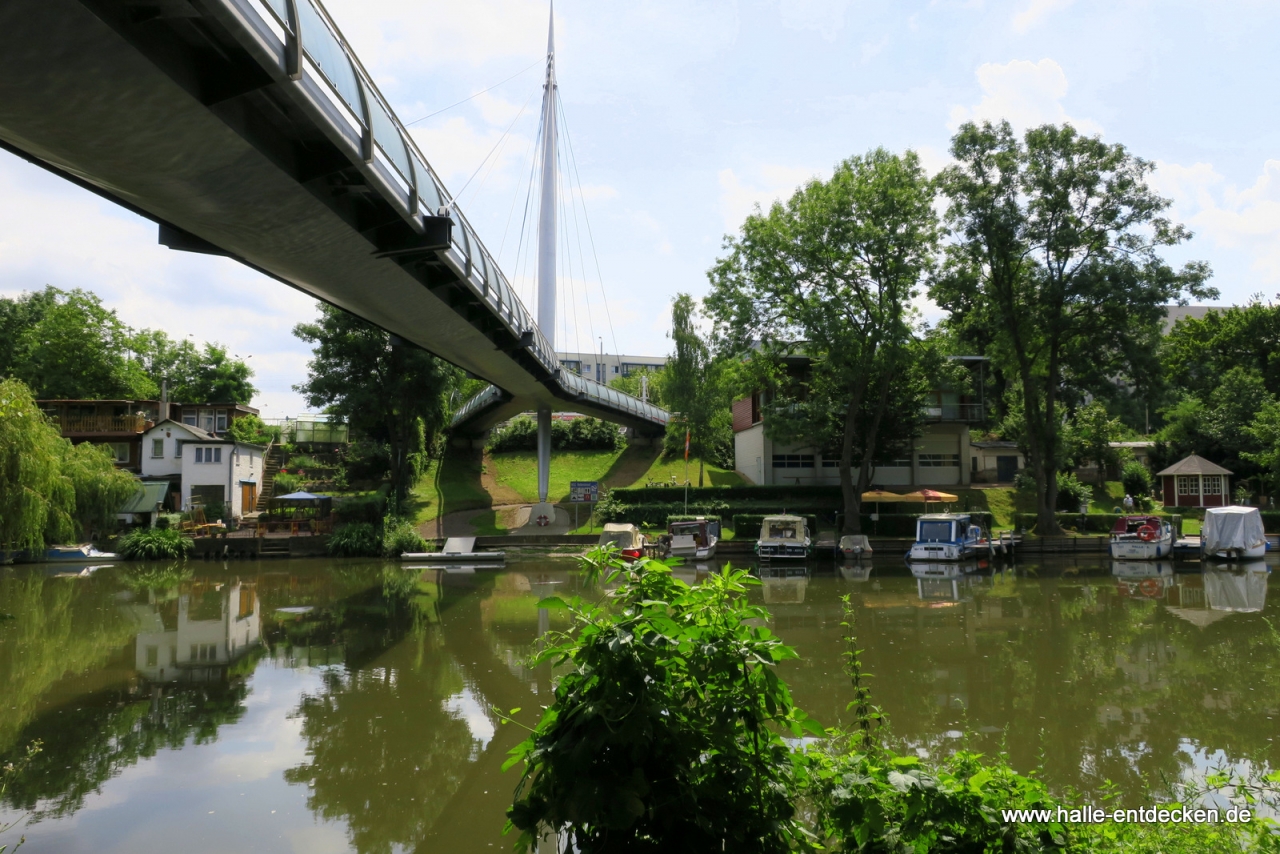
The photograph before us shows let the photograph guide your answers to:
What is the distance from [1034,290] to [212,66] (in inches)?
1270

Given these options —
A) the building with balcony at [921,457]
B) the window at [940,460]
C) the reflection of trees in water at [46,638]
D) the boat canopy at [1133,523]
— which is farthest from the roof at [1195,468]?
the reflection of trees in water at [46,638]

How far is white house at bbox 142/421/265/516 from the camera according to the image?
3769cm

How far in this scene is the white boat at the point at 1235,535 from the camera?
27.1 m

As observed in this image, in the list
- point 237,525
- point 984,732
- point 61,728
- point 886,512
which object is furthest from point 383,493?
point 984,732

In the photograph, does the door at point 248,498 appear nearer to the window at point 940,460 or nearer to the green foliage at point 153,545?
the green foliage at point 153,545

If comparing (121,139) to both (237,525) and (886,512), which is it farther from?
(886,512)

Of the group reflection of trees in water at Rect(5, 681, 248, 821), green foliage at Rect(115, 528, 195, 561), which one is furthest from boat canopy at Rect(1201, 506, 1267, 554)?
green foliage at Rect(115, 528, 195, 561)

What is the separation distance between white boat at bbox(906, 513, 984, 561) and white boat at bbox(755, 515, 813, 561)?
3697 mm

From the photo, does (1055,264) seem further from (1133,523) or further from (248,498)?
(248,498)

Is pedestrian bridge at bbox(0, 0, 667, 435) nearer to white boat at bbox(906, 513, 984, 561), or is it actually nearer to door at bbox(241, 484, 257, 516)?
white boat at bbox(906, 513, 984, 561)

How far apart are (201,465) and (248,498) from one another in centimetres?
321

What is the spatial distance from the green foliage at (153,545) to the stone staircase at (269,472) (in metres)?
8.30

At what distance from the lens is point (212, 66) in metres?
8.30

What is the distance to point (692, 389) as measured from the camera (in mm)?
41250
